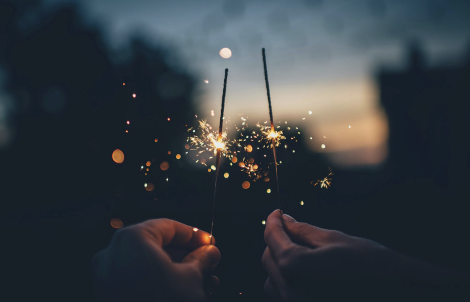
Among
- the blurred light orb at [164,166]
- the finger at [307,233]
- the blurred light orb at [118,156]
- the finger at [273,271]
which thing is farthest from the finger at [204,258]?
the blurred light orb at [118,156]

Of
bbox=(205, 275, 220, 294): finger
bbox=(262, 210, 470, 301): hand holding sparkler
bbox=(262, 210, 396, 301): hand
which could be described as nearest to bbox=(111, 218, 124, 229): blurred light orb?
bbox=(205, 275, 220, 294): finger

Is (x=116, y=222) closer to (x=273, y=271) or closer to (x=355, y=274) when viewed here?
(x=273, y=271)

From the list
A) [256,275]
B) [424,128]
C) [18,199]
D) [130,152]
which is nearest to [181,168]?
[130,152]

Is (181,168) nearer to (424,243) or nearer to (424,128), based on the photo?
(424,243)

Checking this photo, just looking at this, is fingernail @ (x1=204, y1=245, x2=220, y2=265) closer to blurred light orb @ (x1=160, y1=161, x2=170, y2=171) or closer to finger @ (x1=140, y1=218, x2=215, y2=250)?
finger @ (x1=140, y1=218, x2=215, y2=250)

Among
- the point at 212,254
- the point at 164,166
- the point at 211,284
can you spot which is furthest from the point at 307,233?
the point at 164,166

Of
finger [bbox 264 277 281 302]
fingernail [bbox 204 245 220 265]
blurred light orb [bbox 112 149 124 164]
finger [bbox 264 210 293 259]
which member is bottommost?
finger [bbox 264 277 281 302]
